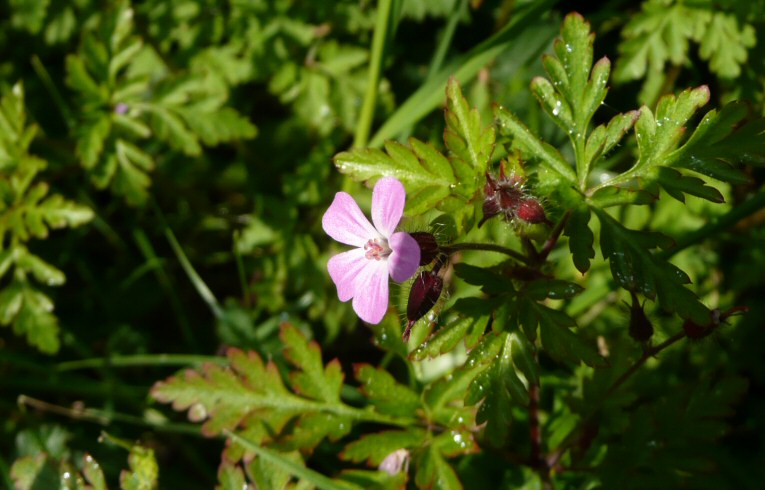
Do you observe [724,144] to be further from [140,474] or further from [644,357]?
[140,474]

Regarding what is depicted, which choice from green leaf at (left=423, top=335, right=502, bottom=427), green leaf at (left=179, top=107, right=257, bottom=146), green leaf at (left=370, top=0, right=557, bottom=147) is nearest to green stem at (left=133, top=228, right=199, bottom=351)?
green leaf at (left=179, top=107, right=257, bottom=146)

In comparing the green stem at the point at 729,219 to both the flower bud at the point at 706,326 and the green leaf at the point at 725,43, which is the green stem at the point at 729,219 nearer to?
the flower bud at the point at 706,326

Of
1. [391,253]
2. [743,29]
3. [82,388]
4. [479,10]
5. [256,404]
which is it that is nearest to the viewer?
[391,253]

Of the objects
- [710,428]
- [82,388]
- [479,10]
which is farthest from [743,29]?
[82,388]

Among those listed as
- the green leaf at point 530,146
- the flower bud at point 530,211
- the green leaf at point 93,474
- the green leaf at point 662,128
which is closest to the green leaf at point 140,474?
the green leaf at point 93,474

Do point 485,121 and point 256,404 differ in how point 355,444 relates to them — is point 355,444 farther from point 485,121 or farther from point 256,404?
point 485,121

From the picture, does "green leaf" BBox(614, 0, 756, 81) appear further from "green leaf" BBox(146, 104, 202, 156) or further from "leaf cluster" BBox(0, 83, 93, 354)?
"leaf cluster" BBox(0, 83, 93, 354)
